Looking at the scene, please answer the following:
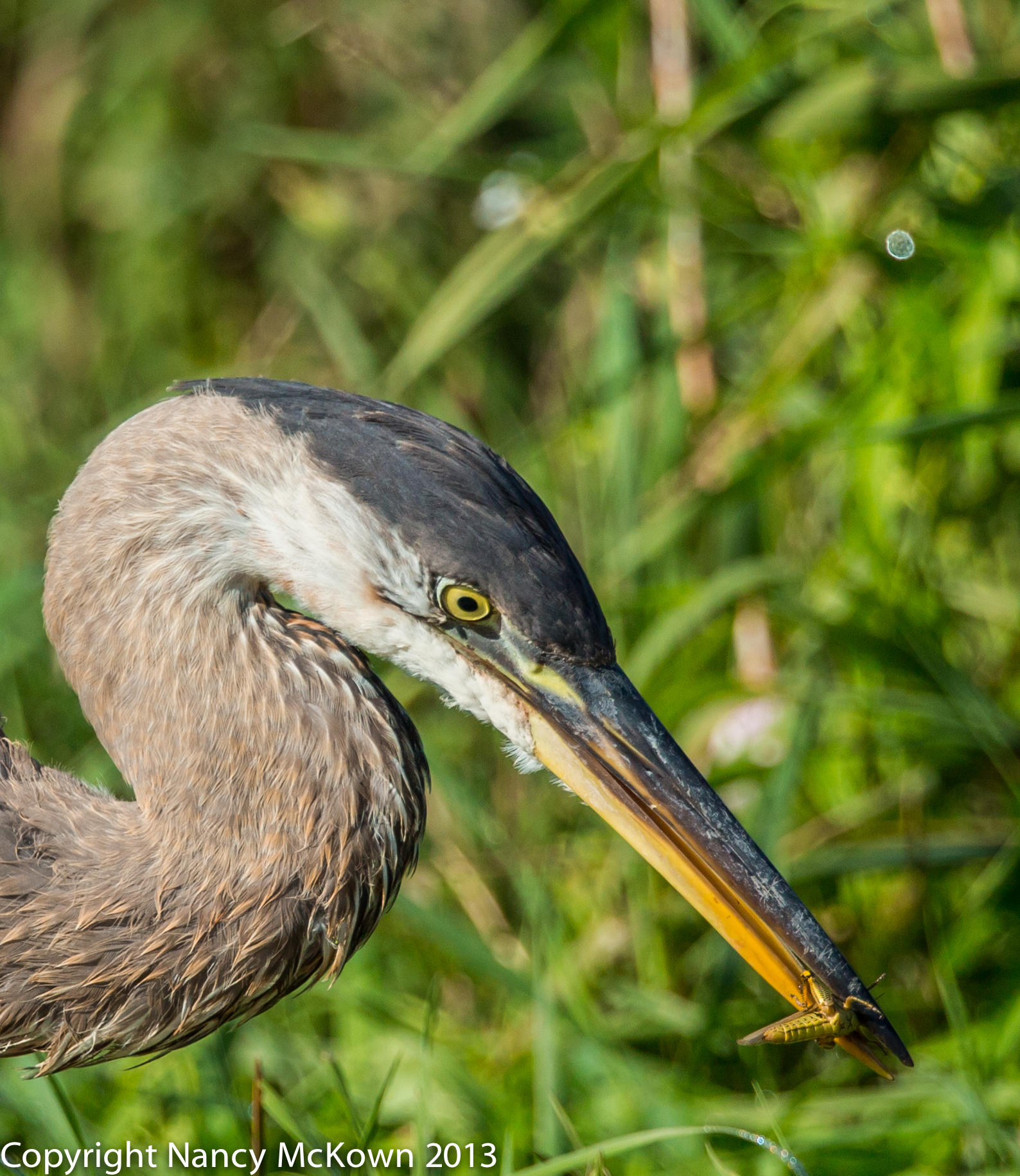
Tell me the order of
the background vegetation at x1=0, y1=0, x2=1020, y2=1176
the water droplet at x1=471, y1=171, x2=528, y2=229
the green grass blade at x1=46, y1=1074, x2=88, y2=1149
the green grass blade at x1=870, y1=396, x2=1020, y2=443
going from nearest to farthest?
the green grass blade at x1=46, y1=1074, x2=88, y2=1149
the background vegetation at x1=0, y1=0, x2=1020, y2=1176
the green grass blade at x1=870, y1=396, x2=1020, y2=443
the water droplet at x1=471, y1=171, x2=528, y2=229

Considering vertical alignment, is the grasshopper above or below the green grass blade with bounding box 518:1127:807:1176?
above

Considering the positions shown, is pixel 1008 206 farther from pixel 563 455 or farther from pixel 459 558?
pixel 459 558

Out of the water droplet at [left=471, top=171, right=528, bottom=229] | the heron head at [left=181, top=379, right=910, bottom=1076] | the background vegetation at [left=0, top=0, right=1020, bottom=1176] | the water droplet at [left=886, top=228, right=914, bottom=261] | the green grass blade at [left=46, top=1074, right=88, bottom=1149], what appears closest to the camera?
the heron head at [left=181, top=379, right=910, bottom=1076]

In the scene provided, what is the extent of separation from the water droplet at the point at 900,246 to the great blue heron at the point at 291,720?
136 cm

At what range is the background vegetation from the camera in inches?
82.4

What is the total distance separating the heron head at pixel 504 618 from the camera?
147cm

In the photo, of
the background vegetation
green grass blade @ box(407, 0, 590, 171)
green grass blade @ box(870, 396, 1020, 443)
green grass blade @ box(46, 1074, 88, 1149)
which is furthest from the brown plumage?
green grass blade @ box(407, 0, 590, 171)

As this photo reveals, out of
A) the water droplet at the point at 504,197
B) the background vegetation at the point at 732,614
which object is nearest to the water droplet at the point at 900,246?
the background vegetation at the point at 732,614

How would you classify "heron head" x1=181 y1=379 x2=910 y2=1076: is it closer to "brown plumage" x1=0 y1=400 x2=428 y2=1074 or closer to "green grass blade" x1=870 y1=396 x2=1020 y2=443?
"brown plumage" x1=0 y1=400 x2=428 y2=1074

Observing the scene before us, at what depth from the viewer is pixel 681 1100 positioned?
2104 mm

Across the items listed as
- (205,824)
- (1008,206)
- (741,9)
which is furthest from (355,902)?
(741,9)

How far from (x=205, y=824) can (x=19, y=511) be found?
6.12 ft

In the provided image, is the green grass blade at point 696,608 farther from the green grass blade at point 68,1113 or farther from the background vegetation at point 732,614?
the green grass blade at point 68,1113

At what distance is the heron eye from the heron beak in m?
0.09
